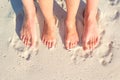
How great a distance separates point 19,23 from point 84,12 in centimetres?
52

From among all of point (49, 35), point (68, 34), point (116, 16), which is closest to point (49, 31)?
point (49, 35)

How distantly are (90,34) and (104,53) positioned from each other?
0.17 meters

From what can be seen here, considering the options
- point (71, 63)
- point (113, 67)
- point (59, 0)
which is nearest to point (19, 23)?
point (59, 0)

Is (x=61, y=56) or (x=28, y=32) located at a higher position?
(x=28, y=32)

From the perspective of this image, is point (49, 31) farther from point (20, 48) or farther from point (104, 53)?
point (104, 53)

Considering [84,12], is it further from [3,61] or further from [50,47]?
[3,61]

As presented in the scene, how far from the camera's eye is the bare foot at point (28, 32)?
2.41 metres

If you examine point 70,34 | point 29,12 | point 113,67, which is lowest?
point 113,67

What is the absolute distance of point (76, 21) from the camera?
2.44m

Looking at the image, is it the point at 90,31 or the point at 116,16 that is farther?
the point at 116,16

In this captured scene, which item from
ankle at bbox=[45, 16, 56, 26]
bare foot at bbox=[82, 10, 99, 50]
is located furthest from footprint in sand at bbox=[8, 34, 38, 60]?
bare foot at bbox=[82, 10, 99, 50]

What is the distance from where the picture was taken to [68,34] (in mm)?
2352

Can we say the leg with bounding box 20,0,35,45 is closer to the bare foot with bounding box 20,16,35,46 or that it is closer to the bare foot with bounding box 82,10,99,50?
the bare foot with bounding box 20,16,35,46

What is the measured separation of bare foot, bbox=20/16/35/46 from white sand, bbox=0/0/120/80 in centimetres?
4
